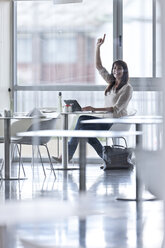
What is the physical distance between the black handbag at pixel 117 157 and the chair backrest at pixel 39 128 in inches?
11.7

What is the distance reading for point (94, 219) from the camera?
302cm

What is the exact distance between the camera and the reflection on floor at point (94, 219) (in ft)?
9.79

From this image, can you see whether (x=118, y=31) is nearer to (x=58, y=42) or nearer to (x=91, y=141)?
(x=58, y=42)

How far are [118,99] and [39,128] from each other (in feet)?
1.46

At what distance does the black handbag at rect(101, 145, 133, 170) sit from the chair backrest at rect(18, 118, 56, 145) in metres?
0.30

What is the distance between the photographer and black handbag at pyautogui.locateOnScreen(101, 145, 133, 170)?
10.2ft


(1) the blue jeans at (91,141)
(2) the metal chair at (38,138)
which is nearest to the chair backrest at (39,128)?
(2) the metal chair at (38,138)

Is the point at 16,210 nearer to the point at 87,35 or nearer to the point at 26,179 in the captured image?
the point at 26,179

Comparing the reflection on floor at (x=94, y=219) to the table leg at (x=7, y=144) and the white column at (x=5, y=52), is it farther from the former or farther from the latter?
the white column at (x=5, y=52)

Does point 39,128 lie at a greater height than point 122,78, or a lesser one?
lesser

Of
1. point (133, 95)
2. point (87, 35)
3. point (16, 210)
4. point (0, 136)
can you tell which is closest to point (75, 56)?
point (87, 35)

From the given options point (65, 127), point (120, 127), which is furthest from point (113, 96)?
point (65, 127)

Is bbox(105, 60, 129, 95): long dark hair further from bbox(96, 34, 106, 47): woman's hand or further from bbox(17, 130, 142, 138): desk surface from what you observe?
bbox(17, 130, 142, 138): desk surface

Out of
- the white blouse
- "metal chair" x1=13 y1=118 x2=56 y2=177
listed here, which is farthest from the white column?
the white blouse
